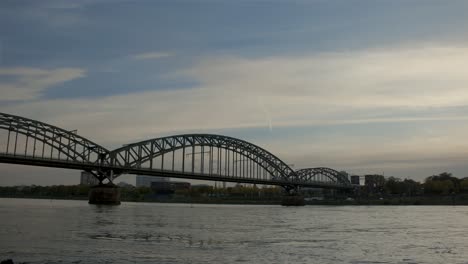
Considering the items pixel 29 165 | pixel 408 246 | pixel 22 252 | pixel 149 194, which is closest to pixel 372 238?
pixel 408 246

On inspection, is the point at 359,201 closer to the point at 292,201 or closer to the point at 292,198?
the point at 292,198

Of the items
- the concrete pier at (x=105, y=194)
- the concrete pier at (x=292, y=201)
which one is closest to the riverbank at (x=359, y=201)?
the concrete pier at (x=292, y=201)

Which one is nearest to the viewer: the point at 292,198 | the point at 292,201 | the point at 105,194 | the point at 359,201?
the point at 105,194

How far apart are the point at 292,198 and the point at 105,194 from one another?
64316 millimetres

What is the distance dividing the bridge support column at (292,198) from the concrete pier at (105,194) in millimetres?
58641

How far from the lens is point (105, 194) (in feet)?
341

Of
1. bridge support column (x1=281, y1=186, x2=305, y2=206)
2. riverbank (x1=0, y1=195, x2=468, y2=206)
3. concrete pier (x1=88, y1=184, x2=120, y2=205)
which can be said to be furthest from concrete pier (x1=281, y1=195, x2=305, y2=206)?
concrete pier (x1=88, y1=184, x2=120, y2=205)

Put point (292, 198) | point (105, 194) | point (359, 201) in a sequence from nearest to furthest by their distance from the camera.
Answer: point (105, 194)
point (292, 198)
point (359, 201)

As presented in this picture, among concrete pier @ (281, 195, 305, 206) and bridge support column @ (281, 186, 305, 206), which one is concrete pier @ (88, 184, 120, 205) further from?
bridge support column @ (281, 186, 305, 206)

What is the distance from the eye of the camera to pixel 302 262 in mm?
22359

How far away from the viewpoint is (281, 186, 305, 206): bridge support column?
150m

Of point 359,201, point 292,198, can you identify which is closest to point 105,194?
point 292,198

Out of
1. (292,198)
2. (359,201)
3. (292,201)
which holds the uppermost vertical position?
(292,198)

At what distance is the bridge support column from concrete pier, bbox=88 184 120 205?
58641mm
